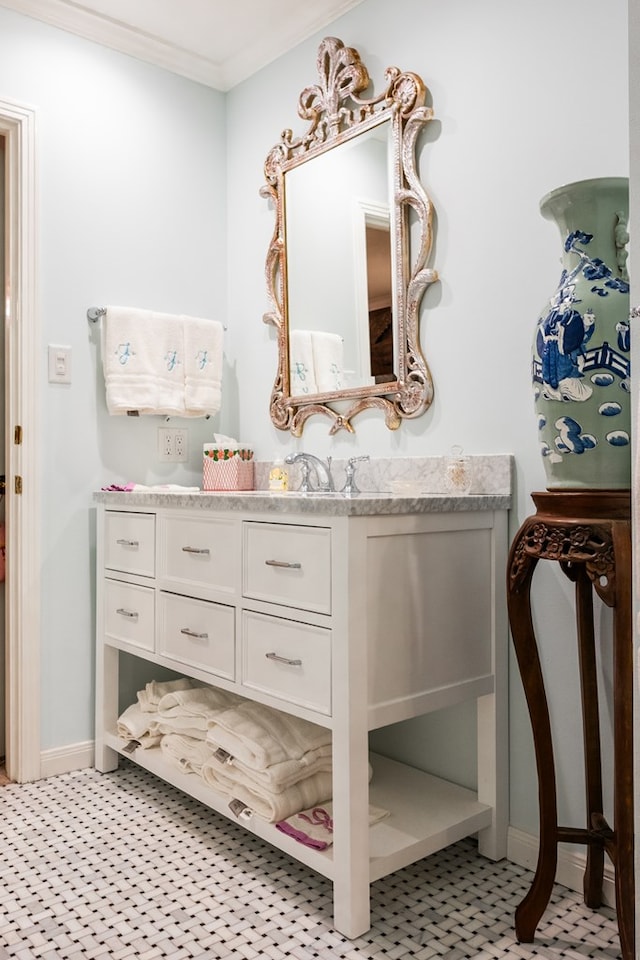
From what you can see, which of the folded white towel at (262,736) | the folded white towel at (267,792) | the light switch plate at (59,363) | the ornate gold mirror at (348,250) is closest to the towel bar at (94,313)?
the light switch plate at (59,363)

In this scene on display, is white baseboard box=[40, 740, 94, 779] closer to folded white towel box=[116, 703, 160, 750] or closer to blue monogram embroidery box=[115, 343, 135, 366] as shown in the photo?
folded white towel box=[116, 703, 160, 750]

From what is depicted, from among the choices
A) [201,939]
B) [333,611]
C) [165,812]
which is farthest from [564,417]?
[165,812]

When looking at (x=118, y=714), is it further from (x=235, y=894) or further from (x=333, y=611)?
(x=333, y=611)

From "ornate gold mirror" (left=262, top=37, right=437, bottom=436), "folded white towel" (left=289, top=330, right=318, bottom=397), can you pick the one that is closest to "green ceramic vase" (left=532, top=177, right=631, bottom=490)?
"ornate gold mirror" (left=262, top=37, right=437, bottom=436)

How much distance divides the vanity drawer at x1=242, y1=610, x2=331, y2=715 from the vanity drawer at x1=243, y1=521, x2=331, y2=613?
0.05 m

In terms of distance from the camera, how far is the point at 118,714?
253cm

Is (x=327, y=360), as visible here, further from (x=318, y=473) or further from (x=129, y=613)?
(x=129, y=613)

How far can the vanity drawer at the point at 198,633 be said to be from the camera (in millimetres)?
1891

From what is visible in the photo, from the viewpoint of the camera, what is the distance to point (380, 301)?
7.22 ft

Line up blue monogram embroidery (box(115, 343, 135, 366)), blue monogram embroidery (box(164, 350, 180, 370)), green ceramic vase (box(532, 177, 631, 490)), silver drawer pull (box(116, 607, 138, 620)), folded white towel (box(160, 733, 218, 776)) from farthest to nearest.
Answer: blue monogram embroidery (box(164, 350, 180, 370)) < blue monogram embroidery (box(115, 343, 135, 366)) < silver drawer pull (box(116, 607, 138, 620)) < folded white towel (box(160, 733, 218, 776)) < green ceramic vase (box(532, 177, 631, 490))

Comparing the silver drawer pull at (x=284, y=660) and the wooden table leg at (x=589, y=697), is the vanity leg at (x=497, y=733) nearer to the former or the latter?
the wooden table leg at (x=589, y=697)

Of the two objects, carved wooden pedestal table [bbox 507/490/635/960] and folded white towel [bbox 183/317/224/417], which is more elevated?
folded white towel [bbox 183/317/224/417]

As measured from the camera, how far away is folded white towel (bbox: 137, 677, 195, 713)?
A: 2.32m

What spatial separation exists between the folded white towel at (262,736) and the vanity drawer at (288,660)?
0.16m
